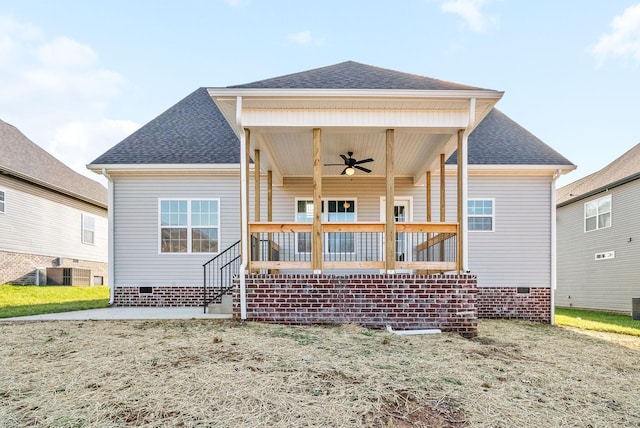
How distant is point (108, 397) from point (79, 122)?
145 ft

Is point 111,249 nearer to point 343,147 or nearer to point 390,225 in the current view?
point 343,147

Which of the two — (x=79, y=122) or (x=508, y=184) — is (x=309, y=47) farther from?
(x=79, y=122)

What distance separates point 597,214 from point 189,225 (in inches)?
533

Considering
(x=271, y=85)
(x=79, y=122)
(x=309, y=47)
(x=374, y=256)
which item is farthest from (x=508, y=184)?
(x=79, y=122)

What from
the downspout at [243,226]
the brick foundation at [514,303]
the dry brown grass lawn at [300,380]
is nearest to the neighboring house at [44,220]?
the dry brown grass lawn at [300,380]

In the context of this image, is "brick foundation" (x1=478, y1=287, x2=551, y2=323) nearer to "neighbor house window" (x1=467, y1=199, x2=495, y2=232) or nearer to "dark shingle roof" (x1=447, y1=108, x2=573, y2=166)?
"neighbor house window" (x1=467, y1=199, x2=495, y2=232)

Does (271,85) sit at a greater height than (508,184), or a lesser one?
greater

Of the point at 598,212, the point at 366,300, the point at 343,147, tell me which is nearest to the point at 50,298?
the point at 343,147

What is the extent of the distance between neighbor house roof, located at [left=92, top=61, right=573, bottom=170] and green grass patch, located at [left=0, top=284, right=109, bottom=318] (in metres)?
3.53

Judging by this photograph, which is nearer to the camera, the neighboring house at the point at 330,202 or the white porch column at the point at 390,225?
the white porch column at the point at 390,225

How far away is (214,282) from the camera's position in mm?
9359

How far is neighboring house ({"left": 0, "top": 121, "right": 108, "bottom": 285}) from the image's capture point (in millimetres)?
12797

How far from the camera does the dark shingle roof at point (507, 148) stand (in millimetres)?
9273

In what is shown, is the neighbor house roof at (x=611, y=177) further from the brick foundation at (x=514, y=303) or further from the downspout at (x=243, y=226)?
the downspout at (x=243, y=226)
